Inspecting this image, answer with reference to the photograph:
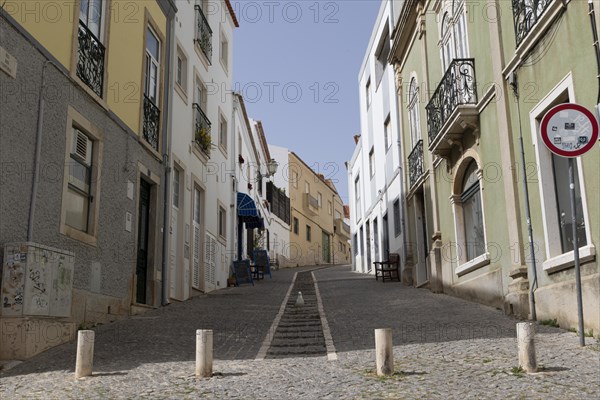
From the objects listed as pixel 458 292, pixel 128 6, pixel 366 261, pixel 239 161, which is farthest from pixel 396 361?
pixel 366 261

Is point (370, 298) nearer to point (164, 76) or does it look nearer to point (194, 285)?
point (194, 285)

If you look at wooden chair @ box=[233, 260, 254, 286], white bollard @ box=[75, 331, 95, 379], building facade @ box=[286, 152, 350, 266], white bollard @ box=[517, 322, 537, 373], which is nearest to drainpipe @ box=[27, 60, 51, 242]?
white bollard @ box=[75, 331, 95, 379]

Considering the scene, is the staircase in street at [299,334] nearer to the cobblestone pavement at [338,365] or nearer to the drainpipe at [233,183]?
the cobblestone pavement at [338,365]

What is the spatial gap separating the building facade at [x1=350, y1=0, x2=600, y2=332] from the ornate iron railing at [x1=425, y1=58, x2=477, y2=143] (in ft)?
0.09

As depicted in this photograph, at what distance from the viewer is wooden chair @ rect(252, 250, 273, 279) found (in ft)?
82.0

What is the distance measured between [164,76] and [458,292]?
8.06 meters

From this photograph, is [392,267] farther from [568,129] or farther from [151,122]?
[568,129]

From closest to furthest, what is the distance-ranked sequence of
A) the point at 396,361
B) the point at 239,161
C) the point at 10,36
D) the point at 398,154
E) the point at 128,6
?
1. the point at 396,361
2. the point at 10,36
3. the point at 128,6
4. the point at 398,154
5. the point at 239,161

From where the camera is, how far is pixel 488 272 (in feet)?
38.7

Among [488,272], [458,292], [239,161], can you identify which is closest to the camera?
[488,272]

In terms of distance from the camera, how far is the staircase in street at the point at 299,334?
8.48m

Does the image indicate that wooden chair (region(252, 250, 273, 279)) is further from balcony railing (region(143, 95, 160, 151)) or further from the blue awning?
balcony railing (region(143, 95, 160, 151))

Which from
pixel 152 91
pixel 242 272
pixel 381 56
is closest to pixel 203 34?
pixel 152 91

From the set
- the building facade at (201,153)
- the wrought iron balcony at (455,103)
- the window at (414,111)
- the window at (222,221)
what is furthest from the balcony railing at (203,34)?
the wrought iron balcony at (455,103)
